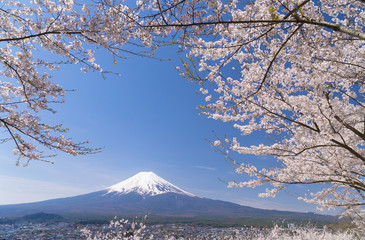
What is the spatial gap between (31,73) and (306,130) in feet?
21.3

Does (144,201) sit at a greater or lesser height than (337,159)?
lesser

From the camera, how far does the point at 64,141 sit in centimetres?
511

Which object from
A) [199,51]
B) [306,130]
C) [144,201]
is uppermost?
[199,51]

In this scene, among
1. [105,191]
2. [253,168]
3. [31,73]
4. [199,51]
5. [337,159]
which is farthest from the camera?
[105,191]

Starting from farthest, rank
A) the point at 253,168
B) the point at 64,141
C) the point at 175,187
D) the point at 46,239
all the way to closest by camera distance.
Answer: the point at 175,187 < the point at 46,239 < the point at 253,168 < the point at 64,141

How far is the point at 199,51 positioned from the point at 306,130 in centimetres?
309

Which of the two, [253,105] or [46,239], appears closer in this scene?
[253,105]

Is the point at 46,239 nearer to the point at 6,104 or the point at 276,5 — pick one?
the point at 6,104

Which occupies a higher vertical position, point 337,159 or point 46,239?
point 337,159

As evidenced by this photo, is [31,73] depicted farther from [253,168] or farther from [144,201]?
[144,201]

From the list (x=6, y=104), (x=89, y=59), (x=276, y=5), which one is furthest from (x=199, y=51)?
(x=6, y=104)

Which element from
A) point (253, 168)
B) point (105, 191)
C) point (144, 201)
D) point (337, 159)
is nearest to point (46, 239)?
point (253, 168)

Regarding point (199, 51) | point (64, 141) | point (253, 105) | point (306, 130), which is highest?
point (199, 51)

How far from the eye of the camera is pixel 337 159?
15.4 feet
